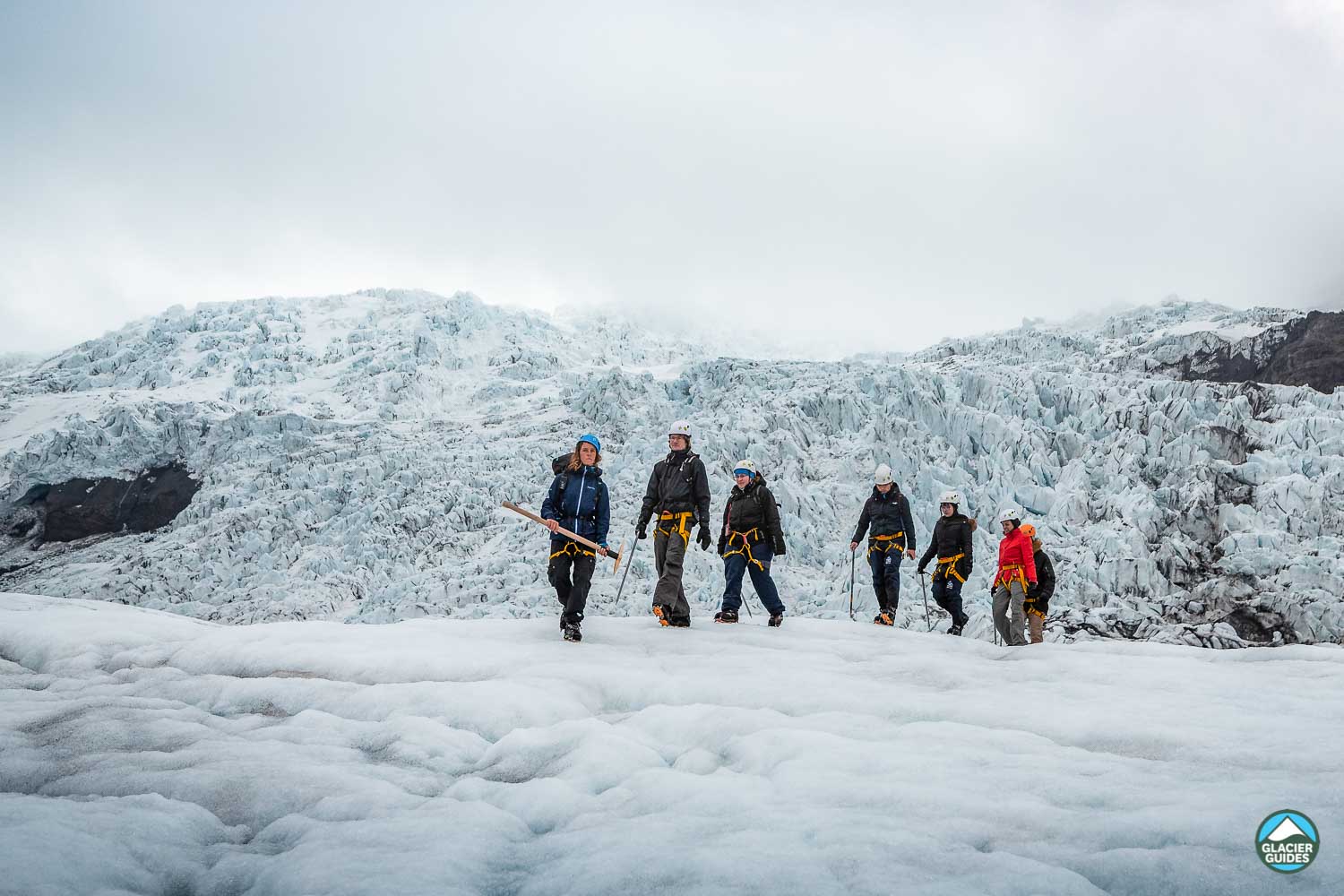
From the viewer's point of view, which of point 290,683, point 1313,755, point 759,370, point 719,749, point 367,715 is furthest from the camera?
point 759,370

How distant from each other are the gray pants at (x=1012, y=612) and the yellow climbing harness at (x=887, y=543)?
1.23 metres

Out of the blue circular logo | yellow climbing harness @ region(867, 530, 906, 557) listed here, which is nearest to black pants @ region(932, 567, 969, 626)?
yellow climbing harness @ region(867, 530, 906, 557)

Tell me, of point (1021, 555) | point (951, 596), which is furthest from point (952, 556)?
point (1021, 555)

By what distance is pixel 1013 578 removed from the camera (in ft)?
28.5

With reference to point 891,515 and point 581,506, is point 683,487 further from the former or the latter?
point 891,515

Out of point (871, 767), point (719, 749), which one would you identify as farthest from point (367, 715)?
point (871, 767)

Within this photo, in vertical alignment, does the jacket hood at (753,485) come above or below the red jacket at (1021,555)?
above

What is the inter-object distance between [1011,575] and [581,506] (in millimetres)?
5273

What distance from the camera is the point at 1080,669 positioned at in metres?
5.75

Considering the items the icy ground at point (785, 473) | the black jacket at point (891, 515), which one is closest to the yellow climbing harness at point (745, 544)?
the black jacket at point (891, 515)

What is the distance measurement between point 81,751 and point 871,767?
3.84 m

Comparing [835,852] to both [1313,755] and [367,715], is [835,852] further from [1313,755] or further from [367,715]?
[367,715]

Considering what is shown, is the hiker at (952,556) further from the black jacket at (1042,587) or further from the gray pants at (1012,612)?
the black jacket at (1042,587)

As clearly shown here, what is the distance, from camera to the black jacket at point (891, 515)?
30.4 ft
